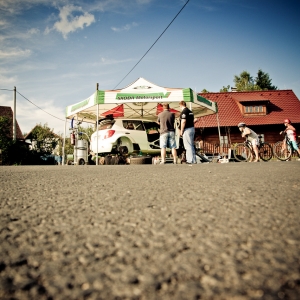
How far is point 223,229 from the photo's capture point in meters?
0.95

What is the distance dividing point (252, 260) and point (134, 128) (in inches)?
369

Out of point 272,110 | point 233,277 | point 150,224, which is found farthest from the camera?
point 272,110

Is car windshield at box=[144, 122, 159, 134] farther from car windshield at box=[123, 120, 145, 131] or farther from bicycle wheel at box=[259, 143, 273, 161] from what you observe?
bicycle wheel at box=[259, 143, 273, 161]

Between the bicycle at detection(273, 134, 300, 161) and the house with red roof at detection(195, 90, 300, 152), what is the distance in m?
11.3

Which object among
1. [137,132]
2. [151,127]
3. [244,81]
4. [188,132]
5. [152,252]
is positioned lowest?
[152,252]

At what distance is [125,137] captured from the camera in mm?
9625

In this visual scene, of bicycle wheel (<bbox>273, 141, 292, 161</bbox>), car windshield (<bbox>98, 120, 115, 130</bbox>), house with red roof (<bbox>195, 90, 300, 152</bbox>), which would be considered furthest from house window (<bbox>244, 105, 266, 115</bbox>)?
car windshield (<bbox>98, 120, 115, 130</bbox>)

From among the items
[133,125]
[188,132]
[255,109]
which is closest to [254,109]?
[255,109]

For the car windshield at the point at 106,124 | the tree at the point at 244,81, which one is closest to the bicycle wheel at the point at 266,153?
the car windshield at the point at 106,124

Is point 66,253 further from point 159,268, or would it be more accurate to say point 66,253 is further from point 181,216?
point 181,216

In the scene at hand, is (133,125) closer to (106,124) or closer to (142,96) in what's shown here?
(106,124)

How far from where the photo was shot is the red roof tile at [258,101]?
70.9ft

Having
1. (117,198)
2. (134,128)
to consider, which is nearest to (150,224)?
(117,198)

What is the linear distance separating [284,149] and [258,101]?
1487 centimetres
